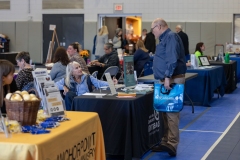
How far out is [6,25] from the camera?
18.7 m

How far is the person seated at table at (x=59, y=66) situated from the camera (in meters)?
7.07

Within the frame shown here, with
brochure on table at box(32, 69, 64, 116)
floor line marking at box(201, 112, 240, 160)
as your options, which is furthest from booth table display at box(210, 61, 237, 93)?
brochure on table at box(32, 69, 64, 116)

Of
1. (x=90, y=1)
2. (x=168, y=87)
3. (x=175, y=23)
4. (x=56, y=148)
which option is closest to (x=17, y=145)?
(x=56, y=148)

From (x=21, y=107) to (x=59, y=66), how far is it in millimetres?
3915

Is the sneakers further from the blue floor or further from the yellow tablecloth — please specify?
the yellow tablecloth

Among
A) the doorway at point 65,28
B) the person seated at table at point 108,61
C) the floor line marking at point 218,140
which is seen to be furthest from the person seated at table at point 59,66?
the doorway at point 65,28

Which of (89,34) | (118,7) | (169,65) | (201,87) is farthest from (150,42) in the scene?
(169,65)

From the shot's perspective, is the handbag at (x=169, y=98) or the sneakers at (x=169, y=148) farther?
the sneakers at (x=169, y=148)

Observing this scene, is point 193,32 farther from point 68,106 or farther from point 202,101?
point 68,106

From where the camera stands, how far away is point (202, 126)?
Result: 730 cm

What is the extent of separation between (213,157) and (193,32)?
35.6 feet

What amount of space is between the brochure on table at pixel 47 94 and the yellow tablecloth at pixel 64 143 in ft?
0.46

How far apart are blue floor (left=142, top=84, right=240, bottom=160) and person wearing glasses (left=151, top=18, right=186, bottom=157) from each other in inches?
10.0

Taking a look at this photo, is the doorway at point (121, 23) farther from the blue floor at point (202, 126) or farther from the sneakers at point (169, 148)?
the sneakers at point (169, 148)
